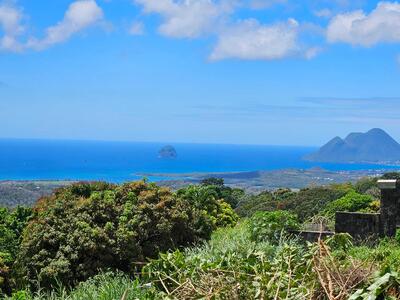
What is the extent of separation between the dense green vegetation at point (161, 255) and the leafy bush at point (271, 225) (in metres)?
0.02

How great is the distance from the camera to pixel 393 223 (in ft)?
44.0

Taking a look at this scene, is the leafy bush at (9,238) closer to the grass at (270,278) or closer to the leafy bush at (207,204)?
the leafy bush at (207,204)

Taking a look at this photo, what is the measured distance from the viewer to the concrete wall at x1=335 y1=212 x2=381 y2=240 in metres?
13.5

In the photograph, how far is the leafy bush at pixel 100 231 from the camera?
1110 centimetres

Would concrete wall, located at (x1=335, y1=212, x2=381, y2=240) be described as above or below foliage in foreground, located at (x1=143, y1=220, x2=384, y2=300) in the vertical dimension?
below

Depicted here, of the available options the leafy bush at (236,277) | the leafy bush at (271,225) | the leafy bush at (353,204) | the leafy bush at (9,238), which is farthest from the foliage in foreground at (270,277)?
the leafy bush at (353,204)

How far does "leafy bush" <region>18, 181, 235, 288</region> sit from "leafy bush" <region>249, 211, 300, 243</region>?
142 centimetres

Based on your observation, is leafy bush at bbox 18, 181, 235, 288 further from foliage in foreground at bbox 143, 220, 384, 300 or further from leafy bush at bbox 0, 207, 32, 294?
foliage in foreground at bbox 143, 220, 384, 300

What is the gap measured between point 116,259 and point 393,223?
581 centimetres

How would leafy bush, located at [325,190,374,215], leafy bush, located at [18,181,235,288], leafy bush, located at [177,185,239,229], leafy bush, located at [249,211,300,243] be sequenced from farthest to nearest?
leafy bush, located at [325,190,374,215], leafy bush, located at [177,185,239,229], leafy bush, located at [249,211,300,243], leafy bush, located at [18,181,235,288]

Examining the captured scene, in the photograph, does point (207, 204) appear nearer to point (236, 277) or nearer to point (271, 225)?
point (271, 225)

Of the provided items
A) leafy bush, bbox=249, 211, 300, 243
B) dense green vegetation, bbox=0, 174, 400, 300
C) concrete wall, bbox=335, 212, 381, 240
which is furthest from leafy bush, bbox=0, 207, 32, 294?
concrete wall, bbox=335, 212, 381, 240

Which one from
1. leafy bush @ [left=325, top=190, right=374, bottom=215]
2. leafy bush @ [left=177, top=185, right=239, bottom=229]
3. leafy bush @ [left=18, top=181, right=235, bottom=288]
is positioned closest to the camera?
leafy bush @ [left=18, top=181, right=235, bottom=288]

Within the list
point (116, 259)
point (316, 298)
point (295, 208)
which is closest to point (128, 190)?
point (116, 259)
